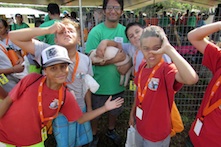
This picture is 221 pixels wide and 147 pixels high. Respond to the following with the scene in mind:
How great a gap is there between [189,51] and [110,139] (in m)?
2.26

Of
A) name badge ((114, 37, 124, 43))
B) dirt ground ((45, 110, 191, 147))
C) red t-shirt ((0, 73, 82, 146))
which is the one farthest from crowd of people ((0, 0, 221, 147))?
dirt ground ((45, 110, 191, 147))

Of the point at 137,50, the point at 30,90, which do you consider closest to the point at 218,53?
the point at 137,50

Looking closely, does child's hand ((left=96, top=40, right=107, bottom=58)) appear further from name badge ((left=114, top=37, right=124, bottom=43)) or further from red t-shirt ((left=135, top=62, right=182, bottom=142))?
red t-shirt ((left=135, top=62, right=182, bottom=142))

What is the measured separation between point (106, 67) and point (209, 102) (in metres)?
1.21

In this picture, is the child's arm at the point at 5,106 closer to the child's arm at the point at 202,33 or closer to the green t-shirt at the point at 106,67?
the green t-shirt at the point at 106,67

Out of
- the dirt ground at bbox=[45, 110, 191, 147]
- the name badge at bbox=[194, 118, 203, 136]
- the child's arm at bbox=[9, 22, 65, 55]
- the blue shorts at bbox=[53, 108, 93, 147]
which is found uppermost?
the child's arm at bbox=[9, 22, 65, 55]

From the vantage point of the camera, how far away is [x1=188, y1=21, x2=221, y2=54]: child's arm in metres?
1.46

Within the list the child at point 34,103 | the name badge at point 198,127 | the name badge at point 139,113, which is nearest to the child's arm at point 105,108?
the name badge at point 139,113

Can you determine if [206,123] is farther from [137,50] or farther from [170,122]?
[137,50]

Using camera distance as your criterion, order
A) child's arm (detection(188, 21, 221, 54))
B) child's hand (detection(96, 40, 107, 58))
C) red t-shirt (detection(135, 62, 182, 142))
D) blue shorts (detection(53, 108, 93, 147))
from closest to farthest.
Result: child's arm (detection(188, 21, 221, 54))
red t-shirt (detection(135, 62, 182, 142))
blue shorts (detection(53, 108, 93, 147))
child's hand (detection(96, 40, 107, 58))

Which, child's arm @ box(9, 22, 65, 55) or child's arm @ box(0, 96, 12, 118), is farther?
child's arm @ box(9, 22, 65, 55)

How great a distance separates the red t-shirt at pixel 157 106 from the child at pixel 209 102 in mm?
268

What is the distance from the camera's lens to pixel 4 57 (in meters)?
2.46

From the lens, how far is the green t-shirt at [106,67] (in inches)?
88.3
